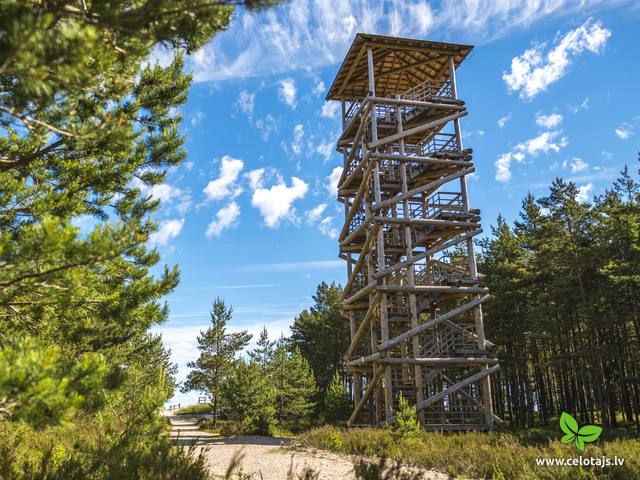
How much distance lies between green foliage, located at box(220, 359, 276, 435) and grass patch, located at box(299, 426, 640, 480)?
1527 cm

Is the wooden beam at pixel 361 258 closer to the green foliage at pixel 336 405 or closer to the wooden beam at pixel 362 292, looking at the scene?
the wooden beam at pixel 362 292

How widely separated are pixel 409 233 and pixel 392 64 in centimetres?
1054

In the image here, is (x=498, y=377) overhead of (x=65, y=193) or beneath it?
beneath

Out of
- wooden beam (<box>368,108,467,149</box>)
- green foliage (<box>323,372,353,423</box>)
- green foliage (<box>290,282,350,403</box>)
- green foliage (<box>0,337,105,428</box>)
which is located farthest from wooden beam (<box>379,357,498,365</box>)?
green foliage (<box>290,282,350,403</box>)

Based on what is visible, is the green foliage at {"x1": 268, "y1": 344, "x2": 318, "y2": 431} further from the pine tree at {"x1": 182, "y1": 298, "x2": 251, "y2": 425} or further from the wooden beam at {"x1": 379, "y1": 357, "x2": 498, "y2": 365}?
the wooden beam at {"x1": 379, "y1": 357, "x2": 498, "y2": 365}

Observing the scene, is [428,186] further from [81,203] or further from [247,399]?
[247,399]

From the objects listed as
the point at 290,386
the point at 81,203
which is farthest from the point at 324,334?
the point at 81,203

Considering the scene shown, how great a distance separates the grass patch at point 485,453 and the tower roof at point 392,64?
17.6 meters

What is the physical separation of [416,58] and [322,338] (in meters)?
33.4

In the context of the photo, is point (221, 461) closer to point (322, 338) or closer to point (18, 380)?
point (18, 380)

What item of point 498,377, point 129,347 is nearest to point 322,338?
point 498,377

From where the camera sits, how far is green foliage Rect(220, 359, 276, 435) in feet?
101

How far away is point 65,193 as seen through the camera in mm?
7809

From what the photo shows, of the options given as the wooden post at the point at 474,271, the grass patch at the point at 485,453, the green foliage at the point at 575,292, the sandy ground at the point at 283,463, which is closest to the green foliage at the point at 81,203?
the sandy ground at the point at 283,463
